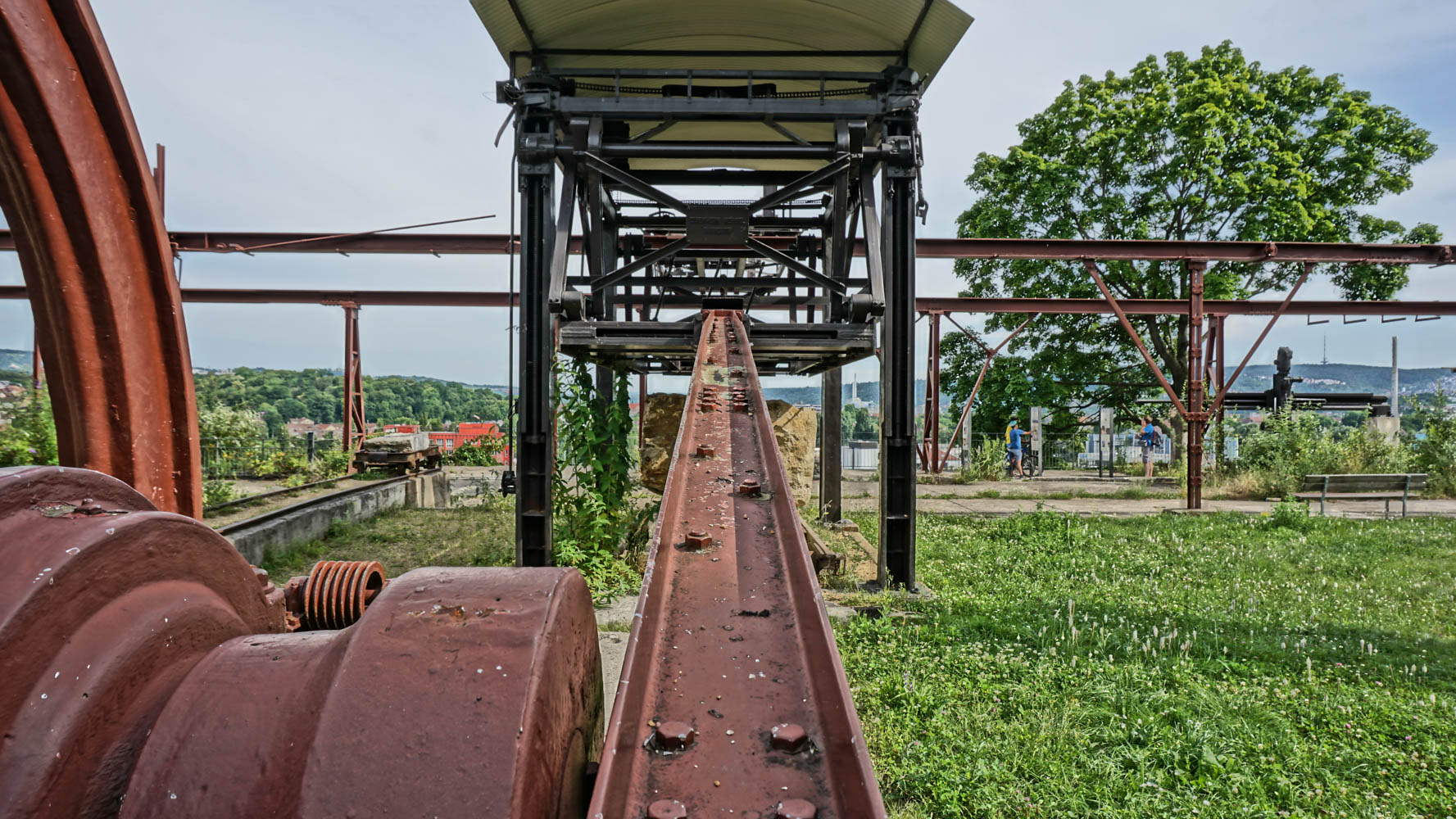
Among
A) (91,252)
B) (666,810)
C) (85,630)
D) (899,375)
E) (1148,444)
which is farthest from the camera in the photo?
(1148,444)

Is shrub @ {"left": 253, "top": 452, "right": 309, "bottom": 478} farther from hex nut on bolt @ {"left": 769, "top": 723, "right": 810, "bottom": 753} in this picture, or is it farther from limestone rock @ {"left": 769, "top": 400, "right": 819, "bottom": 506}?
hex nut on bolt @ {"left": 769, "top": 723, "right": 810, "bottom": 753}

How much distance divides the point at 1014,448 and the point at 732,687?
69.0ft

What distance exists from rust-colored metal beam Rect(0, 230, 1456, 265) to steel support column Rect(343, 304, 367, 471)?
4118mm

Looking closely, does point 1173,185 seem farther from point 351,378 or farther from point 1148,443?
point 351,378

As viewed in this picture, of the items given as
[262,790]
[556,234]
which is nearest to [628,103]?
[556,234]

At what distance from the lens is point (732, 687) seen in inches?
39.1

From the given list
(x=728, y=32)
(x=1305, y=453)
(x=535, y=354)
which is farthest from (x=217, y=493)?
(x=1305, y=453)

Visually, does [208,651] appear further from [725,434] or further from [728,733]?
[725,434]

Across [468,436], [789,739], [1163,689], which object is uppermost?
[789,739]

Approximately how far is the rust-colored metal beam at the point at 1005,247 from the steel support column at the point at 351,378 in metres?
4.12

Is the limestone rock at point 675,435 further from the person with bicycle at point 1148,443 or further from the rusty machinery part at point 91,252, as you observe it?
the person with bicycle at point 1148,443

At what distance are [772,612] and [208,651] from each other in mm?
898

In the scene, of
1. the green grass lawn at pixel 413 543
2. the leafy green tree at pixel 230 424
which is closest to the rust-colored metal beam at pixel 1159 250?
the green grass lawn at pixel 413 543

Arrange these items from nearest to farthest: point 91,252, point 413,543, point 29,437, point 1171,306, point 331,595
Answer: point 91,252
point 331,595
point 29,437
point 413,543
point 1171,306
